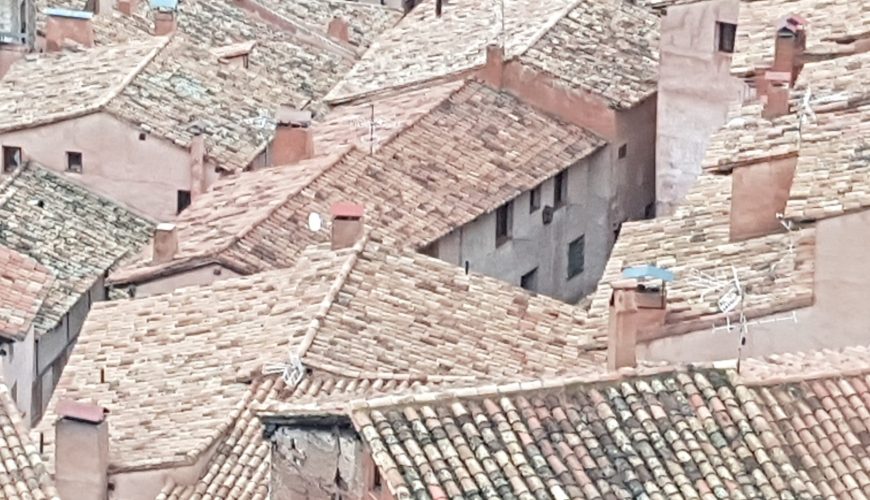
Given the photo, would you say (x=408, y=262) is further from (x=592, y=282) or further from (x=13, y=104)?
(x=13, y=104)

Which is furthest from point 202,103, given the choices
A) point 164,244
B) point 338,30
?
point 338,30

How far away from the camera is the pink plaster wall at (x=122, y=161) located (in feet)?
164

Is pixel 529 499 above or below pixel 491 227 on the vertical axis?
above

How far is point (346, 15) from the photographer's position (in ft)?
213

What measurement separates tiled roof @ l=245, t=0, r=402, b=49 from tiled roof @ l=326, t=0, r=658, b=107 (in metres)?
6.42

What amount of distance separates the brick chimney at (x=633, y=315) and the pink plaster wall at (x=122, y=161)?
18281 mm

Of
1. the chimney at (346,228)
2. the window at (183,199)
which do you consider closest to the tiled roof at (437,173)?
the window at (183,199)

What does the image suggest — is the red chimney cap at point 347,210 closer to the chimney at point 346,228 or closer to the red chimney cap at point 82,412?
the chimney at point 346,228

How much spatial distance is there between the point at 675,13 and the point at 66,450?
15.8 meters

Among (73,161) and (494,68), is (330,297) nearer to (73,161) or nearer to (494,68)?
(73,161)

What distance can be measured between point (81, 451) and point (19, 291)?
6.69 metres

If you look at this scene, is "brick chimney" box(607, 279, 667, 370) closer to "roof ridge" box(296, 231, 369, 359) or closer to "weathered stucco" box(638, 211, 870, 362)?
"weathered stucco" box(638, 211, 870, 362)

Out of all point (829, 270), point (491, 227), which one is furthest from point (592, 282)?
point (829, 270)

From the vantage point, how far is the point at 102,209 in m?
49.6
